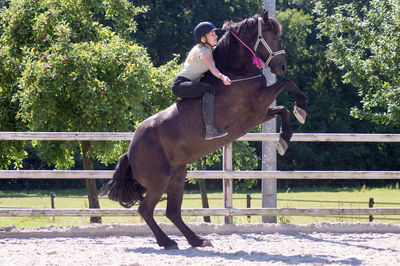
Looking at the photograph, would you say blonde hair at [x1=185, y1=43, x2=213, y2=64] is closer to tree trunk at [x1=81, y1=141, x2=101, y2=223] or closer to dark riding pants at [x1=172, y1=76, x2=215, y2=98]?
dark riding pants at [x1=172, y1=76, x2=215, y2=98]

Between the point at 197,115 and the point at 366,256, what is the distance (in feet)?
8.07

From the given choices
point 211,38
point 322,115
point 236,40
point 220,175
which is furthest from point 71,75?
point 322,115

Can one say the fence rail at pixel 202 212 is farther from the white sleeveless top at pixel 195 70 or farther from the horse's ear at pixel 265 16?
the horse's ear at pixel 265 16

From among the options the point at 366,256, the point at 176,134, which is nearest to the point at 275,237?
the point at 366,256

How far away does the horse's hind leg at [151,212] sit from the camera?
6.21 metres

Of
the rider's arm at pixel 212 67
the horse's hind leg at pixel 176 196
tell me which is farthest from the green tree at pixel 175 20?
the rider's arm at pixel 212 67

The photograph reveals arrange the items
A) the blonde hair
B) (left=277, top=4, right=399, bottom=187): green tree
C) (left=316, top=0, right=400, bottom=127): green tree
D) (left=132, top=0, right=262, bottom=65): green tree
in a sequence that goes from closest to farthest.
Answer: the blonde hair, (left=316, top=0, right=400, bottom=127): green tree, (left=132, top=0, right=262, bottom=65): green tree, (left=277, top=4, right=399, bottom=187): green tree

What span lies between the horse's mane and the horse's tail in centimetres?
182

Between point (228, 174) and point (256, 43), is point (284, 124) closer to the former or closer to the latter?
point (256, 43)

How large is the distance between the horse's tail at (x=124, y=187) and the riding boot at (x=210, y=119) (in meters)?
1.33

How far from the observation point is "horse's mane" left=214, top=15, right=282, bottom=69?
5.89 meters

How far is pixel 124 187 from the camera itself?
259 inches

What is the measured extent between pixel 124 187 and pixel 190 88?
5.35 ft

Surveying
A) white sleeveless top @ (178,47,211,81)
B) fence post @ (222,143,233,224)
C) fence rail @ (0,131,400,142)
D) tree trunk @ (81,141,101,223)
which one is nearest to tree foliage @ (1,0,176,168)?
tree trunk @ (81,141,101,223)
